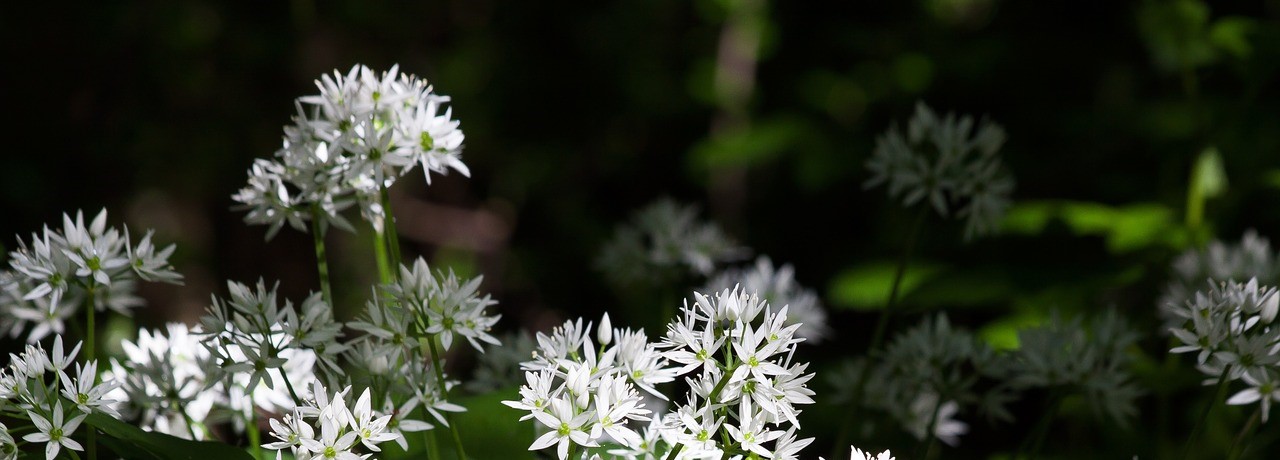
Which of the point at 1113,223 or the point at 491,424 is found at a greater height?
the point at 1113,223

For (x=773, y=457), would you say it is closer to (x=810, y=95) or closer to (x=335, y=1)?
(x=810, y=95)

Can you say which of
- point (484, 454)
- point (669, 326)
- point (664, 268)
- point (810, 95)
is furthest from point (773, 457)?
point (810, 95)

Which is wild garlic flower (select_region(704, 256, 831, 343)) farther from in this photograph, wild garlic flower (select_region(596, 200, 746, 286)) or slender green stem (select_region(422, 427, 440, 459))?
slender green stem (select_region(422, 427, 440, 459))

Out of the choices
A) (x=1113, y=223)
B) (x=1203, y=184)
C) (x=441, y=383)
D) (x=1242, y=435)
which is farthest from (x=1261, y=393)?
(x=1203, y=184)

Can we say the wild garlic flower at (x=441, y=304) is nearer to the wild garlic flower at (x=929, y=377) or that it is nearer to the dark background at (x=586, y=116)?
the wild garlic flower at (x=929, y=377)

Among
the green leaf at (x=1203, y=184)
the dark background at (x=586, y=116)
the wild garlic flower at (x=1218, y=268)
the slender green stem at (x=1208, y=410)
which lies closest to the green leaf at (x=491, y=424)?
the slender green stem at (x=1208, y=410)

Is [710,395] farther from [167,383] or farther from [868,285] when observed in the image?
[868,285]

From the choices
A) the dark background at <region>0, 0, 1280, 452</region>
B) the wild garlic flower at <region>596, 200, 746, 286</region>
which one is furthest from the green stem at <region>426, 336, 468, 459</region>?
the dark background at <region>0, 0, 1280, 452</region>
